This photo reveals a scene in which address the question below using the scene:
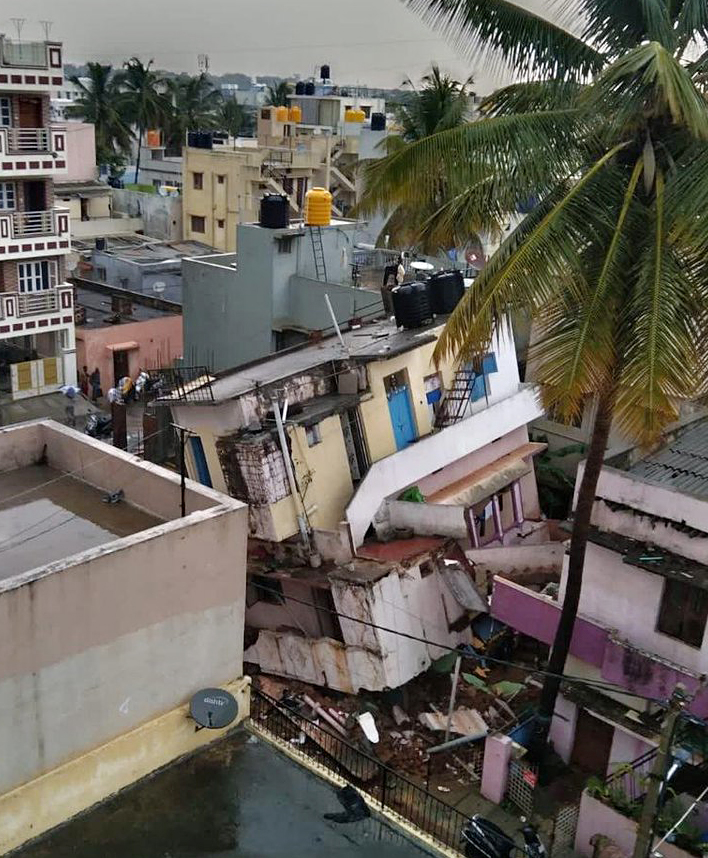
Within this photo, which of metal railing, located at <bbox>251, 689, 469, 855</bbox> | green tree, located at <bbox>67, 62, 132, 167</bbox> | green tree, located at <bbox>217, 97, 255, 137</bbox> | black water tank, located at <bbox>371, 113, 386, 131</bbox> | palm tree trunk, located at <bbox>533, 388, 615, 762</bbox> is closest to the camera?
palm tree trunk, located at <bbox>533, 388, 615, 762</bbox>

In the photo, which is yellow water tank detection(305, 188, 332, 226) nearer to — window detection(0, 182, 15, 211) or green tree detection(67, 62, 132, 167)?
window detection(0, 182, 15, 211)

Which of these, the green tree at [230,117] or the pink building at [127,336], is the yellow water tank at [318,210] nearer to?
the pink building at [127,336]

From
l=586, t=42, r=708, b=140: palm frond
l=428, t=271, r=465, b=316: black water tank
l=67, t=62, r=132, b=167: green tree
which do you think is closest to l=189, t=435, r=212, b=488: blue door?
l=428, t=271, r=465, b=316: black water tank

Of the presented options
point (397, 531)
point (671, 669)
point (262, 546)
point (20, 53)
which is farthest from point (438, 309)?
point (20, 53)

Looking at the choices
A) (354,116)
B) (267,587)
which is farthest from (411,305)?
(354,116)

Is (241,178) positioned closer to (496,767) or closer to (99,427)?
(99,427)

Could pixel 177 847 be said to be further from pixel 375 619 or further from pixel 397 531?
pixel 397 531
